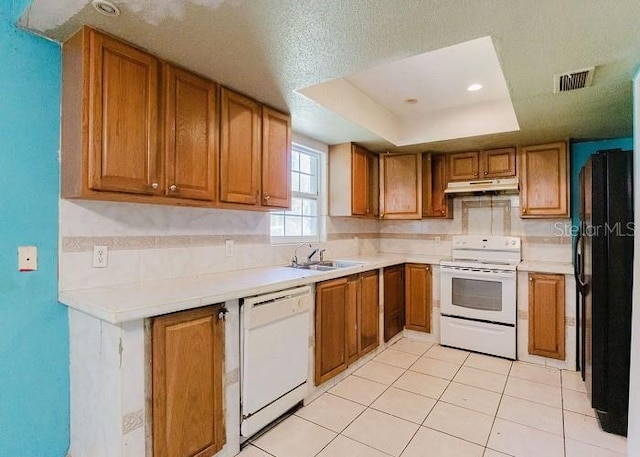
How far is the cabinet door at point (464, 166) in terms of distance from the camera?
3.84m

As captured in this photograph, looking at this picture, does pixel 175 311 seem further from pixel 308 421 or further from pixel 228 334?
pixel 308 421

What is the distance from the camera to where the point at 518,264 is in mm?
3451

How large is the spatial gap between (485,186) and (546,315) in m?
1.36

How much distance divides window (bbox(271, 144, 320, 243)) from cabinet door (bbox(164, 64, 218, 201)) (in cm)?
109

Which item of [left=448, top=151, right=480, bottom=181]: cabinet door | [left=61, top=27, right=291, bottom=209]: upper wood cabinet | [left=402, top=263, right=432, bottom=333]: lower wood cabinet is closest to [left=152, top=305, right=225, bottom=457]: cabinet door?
[left=61, top=27, right=291, bottom=209]: upper wood cabinet

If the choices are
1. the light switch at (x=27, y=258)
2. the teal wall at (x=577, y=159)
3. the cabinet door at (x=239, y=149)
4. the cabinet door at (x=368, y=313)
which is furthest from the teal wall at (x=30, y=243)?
the teal wall at (x=577, y=159)

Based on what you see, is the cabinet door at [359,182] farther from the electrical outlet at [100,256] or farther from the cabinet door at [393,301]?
the electrical outlet at [100,256]

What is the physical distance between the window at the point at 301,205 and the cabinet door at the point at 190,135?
3.58 ft

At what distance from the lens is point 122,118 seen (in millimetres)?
1706

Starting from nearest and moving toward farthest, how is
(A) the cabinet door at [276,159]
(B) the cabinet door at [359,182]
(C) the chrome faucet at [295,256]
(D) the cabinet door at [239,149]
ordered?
(D) the cabinet door at [239,149] → (A) the cabinet door at [276,159] → (C) the chrome faucet at [295,256] → (B) the cabinet door at [359,182]

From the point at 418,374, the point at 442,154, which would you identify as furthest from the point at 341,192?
the point at 418,374

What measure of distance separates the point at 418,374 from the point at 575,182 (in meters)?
2.56

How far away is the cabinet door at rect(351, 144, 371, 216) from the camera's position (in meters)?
3.72

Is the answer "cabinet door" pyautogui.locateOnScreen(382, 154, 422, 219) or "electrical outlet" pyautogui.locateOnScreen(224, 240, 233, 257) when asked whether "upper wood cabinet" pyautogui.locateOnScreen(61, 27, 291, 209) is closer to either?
Answer: "electrical outlet" pyautogui.locateOnScreen(224, 240, 233, 257)
